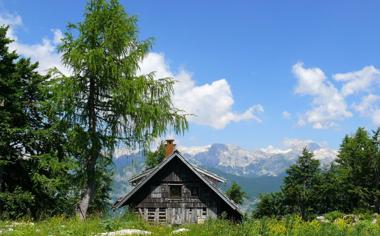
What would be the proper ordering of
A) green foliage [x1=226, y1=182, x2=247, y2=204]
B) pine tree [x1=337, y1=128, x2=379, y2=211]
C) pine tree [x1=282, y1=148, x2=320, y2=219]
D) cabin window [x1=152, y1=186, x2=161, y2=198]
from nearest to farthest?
cabin window [x1=152, y1=186, x2=161, y2=198]
pine tree [x1=337, y1=128, x2=379, y2=211]
pine tree [x1=282, y1=148, x2=320, y2=219]
green foliage [x1=226, y1=182, x2=247, y2=204]

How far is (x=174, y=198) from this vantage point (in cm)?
3691

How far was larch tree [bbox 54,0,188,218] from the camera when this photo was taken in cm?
2344

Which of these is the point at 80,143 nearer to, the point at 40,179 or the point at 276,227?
the point at 40,179

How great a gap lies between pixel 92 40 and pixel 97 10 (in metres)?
1.64

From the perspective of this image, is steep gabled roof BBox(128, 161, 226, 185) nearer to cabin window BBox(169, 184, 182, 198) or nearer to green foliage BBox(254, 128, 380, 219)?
cabin window BBox(169, 184, 182, 198)

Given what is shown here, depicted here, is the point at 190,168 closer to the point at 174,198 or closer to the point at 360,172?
the point at 174,198

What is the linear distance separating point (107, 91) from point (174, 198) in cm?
1476

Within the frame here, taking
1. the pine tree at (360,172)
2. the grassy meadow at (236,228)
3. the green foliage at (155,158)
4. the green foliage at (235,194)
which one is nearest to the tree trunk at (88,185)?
the grassy meadow at (236,228)

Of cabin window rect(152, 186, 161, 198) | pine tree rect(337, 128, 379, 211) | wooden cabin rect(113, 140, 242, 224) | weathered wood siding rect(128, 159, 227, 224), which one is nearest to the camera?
wooden cabin rect(113, 140, 242, 224)

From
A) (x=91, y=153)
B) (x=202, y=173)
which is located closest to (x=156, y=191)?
(x=202, y=173)

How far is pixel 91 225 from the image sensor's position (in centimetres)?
1343

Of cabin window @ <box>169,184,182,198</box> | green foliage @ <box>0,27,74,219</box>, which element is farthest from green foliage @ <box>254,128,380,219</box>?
green foliage @ <box>0,27,74,219</box>

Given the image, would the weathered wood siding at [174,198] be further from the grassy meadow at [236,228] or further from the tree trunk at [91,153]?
the grassy meadow at [236,228]

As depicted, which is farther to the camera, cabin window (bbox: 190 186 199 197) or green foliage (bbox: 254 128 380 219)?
A: green foliage (bbox: 254 128 380 219)
